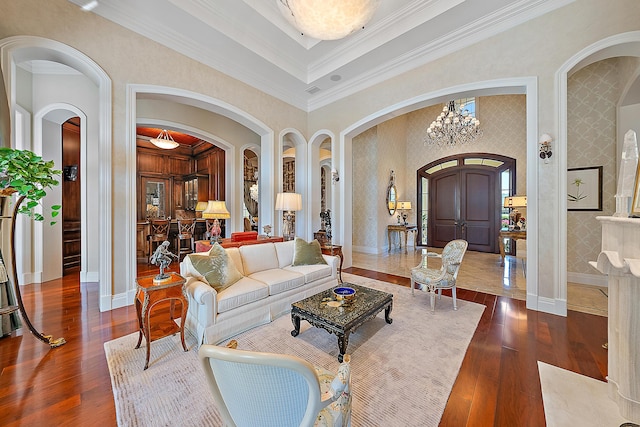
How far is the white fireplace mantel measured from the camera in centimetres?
156

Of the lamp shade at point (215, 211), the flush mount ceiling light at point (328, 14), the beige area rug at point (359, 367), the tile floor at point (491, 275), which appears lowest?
the beige area rug at point (359, 367)

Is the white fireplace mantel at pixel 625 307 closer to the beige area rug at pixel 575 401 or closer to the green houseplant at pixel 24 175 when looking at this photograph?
the beige area rug at pixel 575 401

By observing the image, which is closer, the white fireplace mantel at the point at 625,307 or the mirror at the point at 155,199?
the white fireplace mantel at the point at 625,307

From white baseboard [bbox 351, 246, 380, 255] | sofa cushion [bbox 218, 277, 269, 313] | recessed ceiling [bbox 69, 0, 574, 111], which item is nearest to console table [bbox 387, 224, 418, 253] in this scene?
white baseboard [bbox 351, 246, 380, 255]

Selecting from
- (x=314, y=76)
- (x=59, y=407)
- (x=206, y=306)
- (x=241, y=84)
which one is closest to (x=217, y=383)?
(x=206, y=306)

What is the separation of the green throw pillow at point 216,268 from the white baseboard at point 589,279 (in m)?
5.69

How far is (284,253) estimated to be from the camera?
3709 millimetres

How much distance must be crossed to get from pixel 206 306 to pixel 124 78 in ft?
11.0

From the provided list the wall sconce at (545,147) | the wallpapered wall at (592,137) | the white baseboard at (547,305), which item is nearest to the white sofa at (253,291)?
the white baseboard at (547,305)

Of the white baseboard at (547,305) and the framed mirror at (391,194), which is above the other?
the framed mirror at (391,194)

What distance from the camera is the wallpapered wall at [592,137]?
4.01 metres

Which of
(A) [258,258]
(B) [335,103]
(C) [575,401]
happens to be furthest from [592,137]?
(A) [258,258]

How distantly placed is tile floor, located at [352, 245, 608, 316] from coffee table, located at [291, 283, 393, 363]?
2.41 m

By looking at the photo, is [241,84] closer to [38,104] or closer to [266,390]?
[38,104]
